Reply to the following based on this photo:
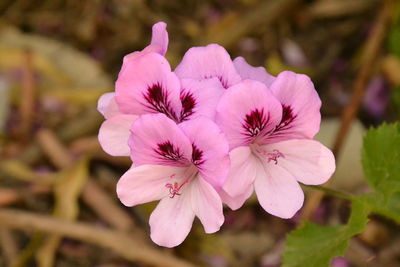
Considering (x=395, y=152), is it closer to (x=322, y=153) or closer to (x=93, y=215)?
(x=322, y=153)

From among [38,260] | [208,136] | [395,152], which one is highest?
[208,136]

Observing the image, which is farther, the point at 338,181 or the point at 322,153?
the point at 338,181

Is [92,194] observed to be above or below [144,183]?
below

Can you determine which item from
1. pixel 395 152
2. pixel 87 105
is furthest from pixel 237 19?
pixel 395 152

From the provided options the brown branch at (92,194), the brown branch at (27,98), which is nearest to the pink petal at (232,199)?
the brown branch at (92,194)

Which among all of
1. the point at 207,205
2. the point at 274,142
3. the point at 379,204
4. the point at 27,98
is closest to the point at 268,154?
the point at 274,142

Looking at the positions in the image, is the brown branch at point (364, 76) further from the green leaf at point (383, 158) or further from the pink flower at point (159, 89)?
the pink flower at point (159, 89)

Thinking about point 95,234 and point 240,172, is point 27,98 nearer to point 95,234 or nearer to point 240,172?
point 95,234
